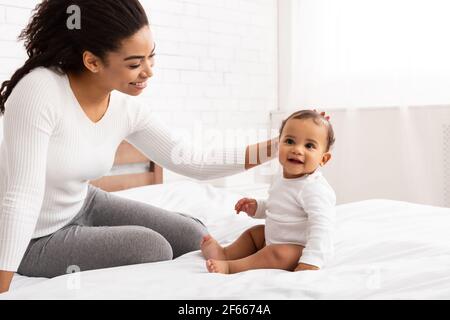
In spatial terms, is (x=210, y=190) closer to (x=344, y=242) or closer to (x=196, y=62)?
(x=196, y=62)

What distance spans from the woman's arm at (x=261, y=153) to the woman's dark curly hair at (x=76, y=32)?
0.48m

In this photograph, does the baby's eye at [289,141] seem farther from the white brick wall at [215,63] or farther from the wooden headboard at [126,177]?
the white brick wall at [215,63]

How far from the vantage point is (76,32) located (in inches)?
49.1

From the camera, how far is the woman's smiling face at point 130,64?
1.25m

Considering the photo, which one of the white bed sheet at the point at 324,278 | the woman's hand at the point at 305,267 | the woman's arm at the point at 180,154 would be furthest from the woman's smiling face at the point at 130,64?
the woman's hand at the point at 305,267

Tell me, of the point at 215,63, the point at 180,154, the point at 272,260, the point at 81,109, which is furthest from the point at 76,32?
the point at 215,63

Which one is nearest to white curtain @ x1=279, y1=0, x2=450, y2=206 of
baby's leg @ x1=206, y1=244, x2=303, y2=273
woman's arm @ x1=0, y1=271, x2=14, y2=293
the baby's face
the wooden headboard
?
the wooden headboard

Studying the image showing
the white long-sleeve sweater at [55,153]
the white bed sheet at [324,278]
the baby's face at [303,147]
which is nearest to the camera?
the white bed sheet at [324,278]

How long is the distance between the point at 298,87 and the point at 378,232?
1.95 m

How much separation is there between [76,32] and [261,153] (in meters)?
0.60

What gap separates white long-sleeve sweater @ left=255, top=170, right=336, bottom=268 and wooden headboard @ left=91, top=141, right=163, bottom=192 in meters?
1.33

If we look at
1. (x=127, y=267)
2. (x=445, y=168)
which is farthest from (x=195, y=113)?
(x=127, y=267)

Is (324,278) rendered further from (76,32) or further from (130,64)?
(76,32)
